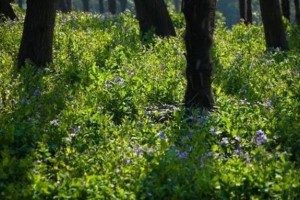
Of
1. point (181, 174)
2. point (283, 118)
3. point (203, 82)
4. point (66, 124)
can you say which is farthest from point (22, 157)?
point (283, 118)

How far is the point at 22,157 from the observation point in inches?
260

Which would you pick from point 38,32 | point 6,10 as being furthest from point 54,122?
point 6,10

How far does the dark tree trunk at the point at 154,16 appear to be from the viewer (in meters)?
14.6

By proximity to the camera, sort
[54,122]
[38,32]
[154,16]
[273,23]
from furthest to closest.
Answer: [154,16] → [273,23] → [38,32] → [54,122]

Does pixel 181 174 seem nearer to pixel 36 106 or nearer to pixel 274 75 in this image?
pixel 36 106

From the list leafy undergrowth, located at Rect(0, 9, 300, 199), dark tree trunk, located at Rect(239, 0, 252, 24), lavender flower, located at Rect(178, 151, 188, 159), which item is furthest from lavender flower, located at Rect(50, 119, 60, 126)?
dark tree trunk, located at Rect(239, 0, 252, 24)

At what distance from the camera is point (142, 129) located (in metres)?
7.36

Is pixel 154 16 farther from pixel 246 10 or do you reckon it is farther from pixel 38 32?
pixel 246 10

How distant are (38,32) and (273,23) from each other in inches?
253

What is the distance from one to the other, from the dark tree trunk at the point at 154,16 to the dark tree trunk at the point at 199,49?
6511 millimetres

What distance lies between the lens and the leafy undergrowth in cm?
554

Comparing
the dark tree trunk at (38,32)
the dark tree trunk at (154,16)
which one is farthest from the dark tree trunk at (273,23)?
the dark tree trunk at (38,32)

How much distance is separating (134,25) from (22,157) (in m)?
10.8

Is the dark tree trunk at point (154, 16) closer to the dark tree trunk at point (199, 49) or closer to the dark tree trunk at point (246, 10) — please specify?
the dark tree trunk at point (246, 10)
